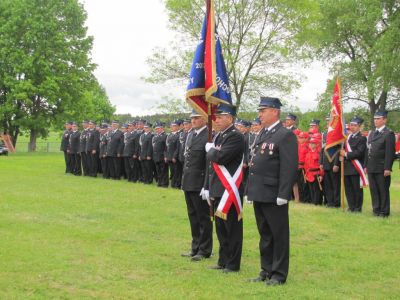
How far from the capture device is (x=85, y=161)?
2111 cm

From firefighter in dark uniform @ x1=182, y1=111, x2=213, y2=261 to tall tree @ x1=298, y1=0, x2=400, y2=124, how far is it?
27.6m

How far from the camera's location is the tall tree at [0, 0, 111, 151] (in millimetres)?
38562

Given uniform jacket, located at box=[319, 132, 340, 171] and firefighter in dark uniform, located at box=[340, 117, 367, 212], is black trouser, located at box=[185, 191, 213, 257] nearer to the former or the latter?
firefighter in dark uniform, located at box=[340, 117, 367, 212]

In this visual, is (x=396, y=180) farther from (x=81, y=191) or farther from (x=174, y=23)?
(x=174, y=23)

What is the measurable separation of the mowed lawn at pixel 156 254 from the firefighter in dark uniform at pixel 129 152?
5.70 metres

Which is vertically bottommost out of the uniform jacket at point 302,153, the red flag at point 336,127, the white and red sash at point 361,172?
the white and red sash at point 361,172

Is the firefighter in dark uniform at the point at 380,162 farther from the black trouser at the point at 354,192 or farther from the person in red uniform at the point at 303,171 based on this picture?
the person in red uniform at the point at 303,171

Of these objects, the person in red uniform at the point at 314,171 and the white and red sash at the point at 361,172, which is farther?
the person in red uniform at the point at 314,171

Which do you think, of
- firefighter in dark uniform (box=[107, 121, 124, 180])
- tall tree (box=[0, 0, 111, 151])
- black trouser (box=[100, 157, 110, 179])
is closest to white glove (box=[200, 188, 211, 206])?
firefighter in dark uniform (box=[107, 121, 124, 180])

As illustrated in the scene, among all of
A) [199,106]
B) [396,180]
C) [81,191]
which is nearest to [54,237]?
[199,106]

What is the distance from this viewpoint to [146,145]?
18266 mm

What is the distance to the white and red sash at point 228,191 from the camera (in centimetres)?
682

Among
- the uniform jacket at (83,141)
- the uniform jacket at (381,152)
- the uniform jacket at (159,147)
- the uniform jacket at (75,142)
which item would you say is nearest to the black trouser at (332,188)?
the uniform jacket at (381,152)

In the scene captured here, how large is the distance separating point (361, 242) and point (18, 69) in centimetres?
3357
